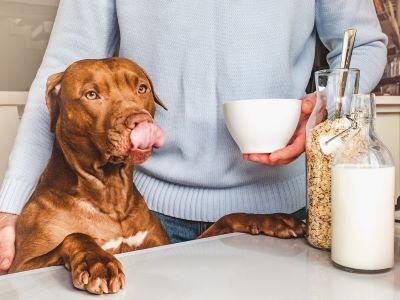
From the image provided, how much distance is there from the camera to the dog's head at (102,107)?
25.4 inches

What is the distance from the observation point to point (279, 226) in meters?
0.76

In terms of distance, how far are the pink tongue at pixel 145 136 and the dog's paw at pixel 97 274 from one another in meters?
0.14

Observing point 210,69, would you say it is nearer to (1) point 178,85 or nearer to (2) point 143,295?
(1) point 178,85

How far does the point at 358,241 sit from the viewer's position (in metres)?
0.56

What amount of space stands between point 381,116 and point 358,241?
1.36 metres

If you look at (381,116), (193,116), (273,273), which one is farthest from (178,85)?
(381,116)

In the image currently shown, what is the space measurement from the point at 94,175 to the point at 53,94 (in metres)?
0.12

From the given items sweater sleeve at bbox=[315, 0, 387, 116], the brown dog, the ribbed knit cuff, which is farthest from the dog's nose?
sweater sleeve at bbox=[315, 0, 387, 116]

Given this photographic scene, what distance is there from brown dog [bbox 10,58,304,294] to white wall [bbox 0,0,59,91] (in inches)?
14.2

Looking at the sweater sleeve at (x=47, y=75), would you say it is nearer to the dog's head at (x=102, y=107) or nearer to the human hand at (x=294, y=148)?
the dog's head at (x=102, y=107)

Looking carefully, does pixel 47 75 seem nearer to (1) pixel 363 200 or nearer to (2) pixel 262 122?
(2) pixel 262 122

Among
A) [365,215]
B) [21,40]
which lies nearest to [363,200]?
[365,215]

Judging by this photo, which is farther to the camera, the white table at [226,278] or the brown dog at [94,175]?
the brown dog at [94,175]

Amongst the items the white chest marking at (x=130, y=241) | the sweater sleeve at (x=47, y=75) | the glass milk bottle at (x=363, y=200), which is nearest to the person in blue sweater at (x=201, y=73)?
the sweater sleeve at (x=47, y=75)
